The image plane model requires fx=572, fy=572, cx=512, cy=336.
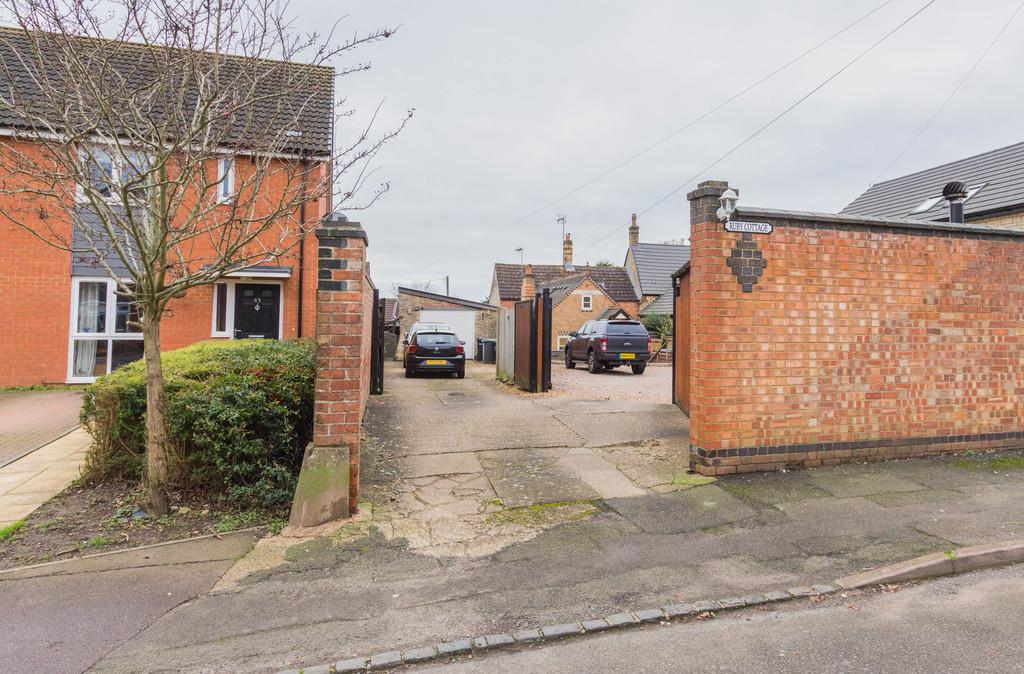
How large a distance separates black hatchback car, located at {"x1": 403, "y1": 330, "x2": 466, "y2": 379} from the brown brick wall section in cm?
1052

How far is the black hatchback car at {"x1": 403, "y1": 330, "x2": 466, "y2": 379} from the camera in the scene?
49.5ft

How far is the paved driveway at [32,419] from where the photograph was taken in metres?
6.75

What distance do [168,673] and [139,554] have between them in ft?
Result: 5.27

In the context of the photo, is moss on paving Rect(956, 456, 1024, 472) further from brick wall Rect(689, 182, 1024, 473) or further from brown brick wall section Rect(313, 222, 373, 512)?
brown brick wall section Rect(313, 222, 373, 512)

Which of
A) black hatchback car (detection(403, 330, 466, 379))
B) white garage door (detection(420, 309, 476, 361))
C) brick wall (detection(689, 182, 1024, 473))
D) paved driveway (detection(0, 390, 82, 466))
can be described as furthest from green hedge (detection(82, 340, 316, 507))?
white garage door (detection(420, 309, 476, 361))

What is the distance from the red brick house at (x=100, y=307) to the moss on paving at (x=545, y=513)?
27.2 ft

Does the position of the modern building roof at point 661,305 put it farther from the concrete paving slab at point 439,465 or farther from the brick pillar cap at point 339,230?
the brick pillar cap at point 339,230

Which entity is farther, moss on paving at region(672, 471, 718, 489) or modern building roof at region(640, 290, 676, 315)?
modern building roof at region(640, 290, 676, 315)

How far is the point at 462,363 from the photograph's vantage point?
1537 cm

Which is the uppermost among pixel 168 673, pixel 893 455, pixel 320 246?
pixel 320 246

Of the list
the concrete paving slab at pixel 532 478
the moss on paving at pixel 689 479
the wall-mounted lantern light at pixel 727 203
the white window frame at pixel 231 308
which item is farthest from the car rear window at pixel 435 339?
the wall-mounted lantern light at pixel 727 203

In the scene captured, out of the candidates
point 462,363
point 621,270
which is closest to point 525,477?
point 462,363

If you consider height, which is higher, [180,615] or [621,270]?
[621,270]

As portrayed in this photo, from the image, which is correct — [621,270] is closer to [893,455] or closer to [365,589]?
[893,455]
